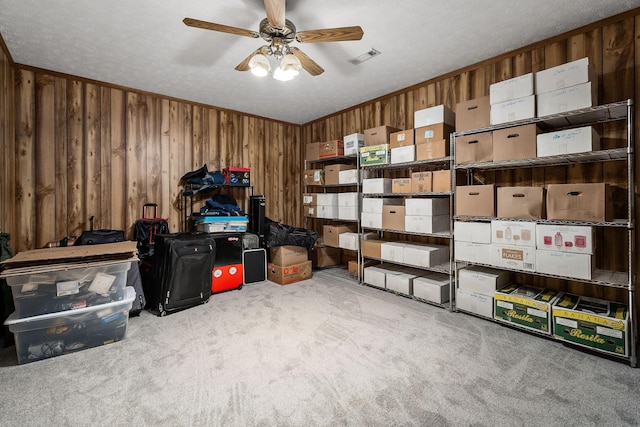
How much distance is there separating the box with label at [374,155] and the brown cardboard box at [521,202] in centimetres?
130

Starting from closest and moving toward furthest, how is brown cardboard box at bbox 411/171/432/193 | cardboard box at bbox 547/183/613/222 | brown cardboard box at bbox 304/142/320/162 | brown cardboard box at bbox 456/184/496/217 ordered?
cardboard box at bbox 547/183/613/222
brown cardboard box at bbox 456/184/496/217
brown cardboard box at bbox 411/171/432/193
brown cardboard box at bbox 304/142/320/162

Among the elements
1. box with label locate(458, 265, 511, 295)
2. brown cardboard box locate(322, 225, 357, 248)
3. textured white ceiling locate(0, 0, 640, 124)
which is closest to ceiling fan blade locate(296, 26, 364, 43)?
textured white ceiling locate(0, 0, 640, 124)

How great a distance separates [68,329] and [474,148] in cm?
358

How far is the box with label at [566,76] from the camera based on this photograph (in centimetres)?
204

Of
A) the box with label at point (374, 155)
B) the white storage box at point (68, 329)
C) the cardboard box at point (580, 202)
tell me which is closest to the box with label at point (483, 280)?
the cardboard box at point (580, 202)

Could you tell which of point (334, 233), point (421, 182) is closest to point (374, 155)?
point (421, 182)

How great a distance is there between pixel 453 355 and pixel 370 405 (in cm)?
83

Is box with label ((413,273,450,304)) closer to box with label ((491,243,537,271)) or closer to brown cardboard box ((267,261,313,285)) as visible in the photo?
box with label ((491,243,537,271))

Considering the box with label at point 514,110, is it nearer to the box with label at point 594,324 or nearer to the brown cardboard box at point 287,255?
the box with label at point 594,324

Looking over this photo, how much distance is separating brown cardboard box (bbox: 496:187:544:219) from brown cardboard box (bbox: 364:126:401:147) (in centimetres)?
143

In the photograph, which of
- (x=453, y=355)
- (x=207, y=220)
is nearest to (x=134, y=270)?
(x=207, y=220)

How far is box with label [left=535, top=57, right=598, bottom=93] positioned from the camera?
2043 millimetres

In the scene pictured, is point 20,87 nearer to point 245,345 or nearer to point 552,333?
point 245,345

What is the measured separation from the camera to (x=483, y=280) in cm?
257
